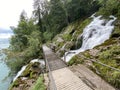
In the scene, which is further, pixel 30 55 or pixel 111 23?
pixel 30 55

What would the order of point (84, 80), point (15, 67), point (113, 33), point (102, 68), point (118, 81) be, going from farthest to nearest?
point (15, 67) < point (113, 33) < point (102, 68) < point (84, 80) < point (118, 81)

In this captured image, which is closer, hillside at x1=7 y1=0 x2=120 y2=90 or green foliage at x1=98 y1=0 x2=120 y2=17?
hillside at x1=7 y1=0 x2=120 y2=90

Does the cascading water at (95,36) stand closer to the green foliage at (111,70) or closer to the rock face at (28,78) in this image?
the rock face at (28,78)

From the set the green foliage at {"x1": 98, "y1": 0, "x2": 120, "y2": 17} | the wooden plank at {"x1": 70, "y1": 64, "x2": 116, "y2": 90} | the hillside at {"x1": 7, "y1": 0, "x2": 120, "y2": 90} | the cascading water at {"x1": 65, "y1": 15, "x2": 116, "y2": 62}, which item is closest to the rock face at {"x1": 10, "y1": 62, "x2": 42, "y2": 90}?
the hillside at {"x1": 7, "y1": 0, "x2": 120, "y2": 90}

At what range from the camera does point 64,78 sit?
9070mm

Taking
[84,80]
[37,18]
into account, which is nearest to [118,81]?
[84,80]

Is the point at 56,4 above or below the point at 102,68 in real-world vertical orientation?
above

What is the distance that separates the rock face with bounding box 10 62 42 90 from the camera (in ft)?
40.3

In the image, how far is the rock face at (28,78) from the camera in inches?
484

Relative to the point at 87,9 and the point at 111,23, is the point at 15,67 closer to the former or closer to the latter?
the point at 111,23

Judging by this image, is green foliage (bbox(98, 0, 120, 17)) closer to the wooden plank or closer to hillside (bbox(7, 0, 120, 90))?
hillside (bbox(7, 0, 120, 90))

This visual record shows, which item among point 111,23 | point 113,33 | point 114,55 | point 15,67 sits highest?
Answer: point 111,23

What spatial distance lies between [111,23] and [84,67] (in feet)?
34.1

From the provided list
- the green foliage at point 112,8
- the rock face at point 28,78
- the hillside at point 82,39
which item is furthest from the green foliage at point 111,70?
the green foliage at point 112,8
